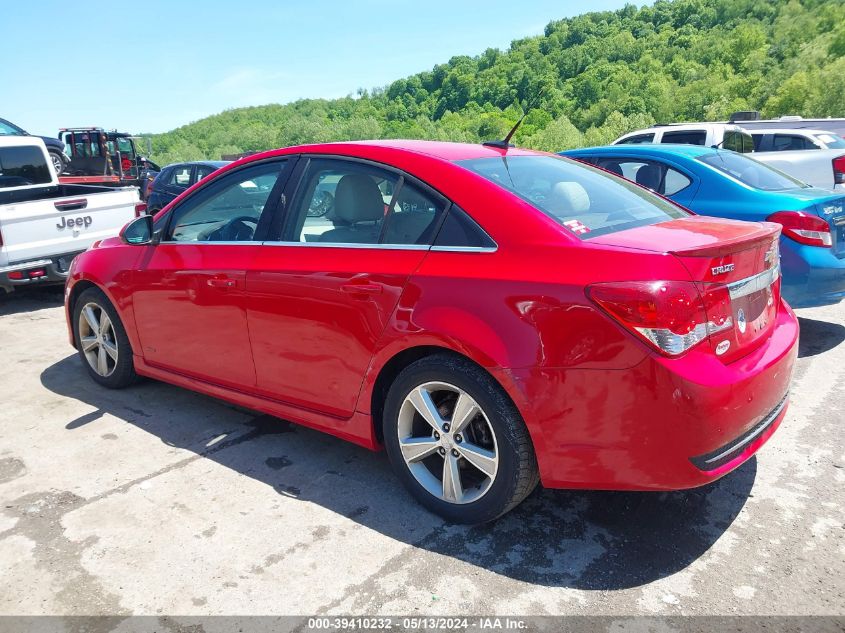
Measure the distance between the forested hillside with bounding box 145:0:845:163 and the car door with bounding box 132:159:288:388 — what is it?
61.5 m

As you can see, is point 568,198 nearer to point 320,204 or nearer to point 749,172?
point 320,204

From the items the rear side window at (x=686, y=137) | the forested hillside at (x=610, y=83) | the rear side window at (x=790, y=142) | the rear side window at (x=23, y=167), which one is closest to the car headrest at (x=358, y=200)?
the rear side window at (x=23, y=167)

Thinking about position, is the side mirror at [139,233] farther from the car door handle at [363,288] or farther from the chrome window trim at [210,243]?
the car door handle at [363,288]

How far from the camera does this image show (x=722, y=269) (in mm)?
2389

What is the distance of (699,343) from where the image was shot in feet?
7.52

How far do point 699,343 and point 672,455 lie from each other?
1.33 ft

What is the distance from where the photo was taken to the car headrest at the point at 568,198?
9.09ft

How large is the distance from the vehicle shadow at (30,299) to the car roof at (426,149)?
544 cm

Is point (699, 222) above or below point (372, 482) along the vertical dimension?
above

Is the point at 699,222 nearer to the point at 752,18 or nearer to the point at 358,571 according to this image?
the point at 358,571

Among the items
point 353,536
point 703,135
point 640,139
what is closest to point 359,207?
point 353,536

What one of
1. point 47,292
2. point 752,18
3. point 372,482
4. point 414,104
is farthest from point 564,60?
point 372,482

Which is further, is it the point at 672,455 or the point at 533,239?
the point at 533,239

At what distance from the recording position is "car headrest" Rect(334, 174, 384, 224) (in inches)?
121
